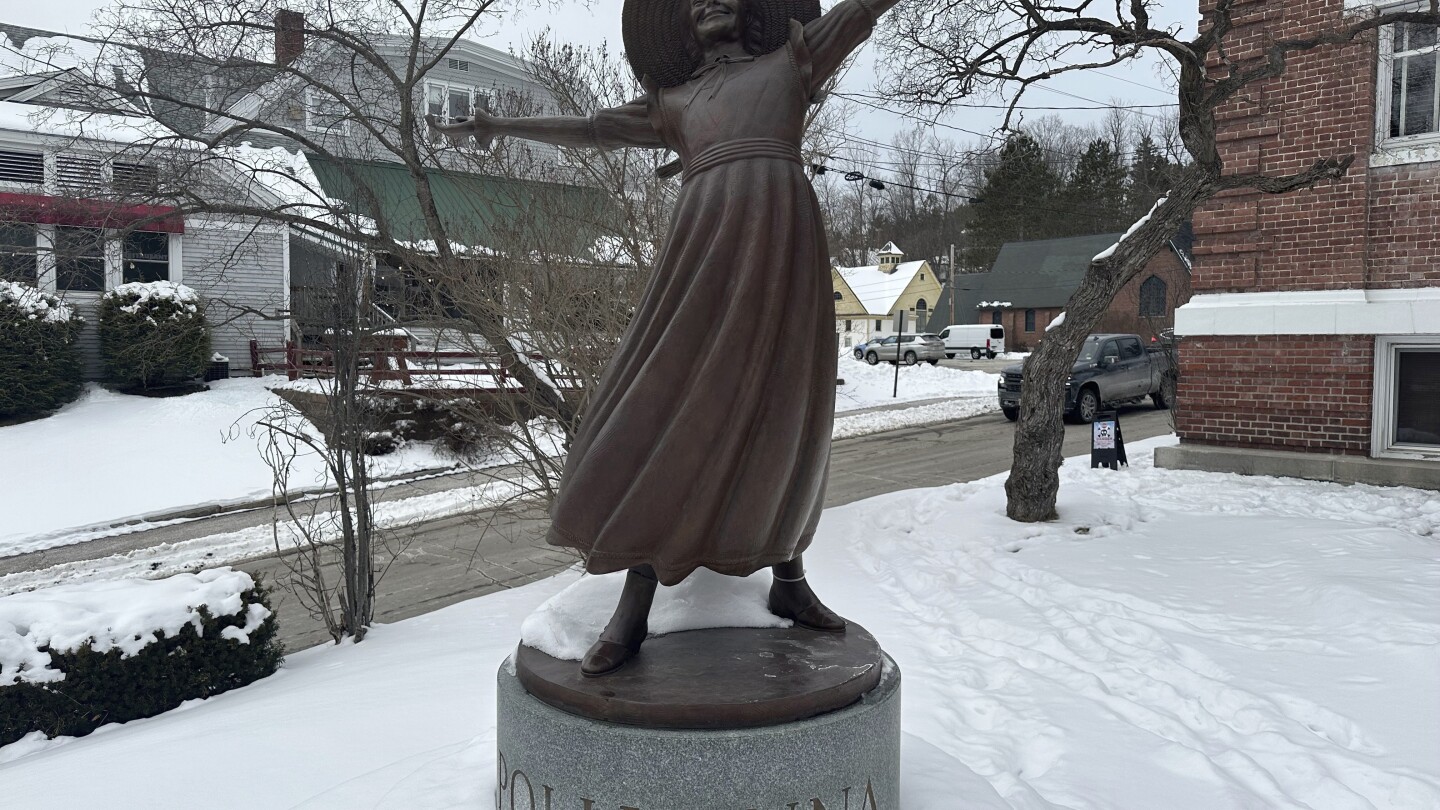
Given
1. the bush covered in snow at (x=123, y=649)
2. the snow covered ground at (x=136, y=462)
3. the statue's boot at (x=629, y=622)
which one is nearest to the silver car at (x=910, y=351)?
the snow covered ground at (x=136, y=462)

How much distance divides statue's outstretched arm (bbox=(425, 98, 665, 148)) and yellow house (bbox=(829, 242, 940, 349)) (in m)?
50.3

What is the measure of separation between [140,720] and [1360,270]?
11826 mm

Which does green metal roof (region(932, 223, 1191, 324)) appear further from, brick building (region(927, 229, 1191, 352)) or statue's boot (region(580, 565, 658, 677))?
statue's boot (region(580, 565, 658, 677))

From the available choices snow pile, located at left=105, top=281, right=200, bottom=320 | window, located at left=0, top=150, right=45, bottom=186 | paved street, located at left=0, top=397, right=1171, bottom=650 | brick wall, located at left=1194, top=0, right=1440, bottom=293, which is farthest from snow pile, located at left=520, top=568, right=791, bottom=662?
window, located at left=0, top=150, right=45, bottom=186

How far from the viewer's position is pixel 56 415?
16781mm

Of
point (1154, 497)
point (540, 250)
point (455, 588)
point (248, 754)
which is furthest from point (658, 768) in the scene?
point (1154, 497)

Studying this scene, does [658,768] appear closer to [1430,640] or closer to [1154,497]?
[1430,640]

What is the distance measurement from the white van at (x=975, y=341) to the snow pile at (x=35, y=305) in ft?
113

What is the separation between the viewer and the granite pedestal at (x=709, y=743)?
104 inches

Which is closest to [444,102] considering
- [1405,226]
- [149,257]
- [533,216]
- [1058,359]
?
[149,257]

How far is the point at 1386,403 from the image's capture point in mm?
9969

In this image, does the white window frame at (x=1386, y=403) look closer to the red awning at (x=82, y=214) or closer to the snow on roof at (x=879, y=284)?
the red awning at (x=82, y=214)

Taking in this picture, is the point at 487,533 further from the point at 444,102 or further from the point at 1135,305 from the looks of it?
the point at 1135,305

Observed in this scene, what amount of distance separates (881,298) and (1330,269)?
45.6m
